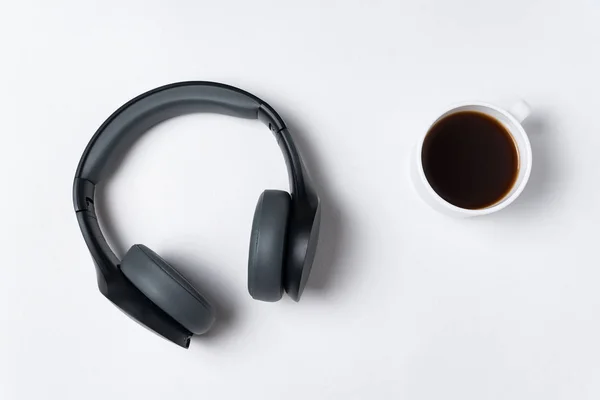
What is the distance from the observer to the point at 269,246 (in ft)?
1.98

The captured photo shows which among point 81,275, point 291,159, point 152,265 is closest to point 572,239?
point 291,159

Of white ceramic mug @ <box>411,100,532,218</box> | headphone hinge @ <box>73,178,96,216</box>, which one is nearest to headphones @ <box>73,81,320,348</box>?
headphone hinge @ <box>73,178,96,216</box>

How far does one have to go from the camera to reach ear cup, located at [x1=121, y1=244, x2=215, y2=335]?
62 centimetres

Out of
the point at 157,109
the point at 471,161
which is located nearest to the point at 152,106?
the point at 157,109

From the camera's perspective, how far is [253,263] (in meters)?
0.61

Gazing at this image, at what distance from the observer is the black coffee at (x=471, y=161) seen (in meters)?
0.69

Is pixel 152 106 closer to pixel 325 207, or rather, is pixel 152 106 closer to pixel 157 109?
pixel 157 109

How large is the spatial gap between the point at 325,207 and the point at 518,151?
26 centimetres

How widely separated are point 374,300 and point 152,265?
0.97ft

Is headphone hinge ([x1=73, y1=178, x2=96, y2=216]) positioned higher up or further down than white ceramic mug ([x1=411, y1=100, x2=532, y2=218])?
further down

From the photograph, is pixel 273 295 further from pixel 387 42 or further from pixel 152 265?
pixel 387 42

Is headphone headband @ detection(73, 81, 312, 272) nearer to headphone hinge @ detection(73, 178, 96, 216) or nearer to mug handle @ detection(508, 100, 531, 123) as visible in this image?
headphone hinge @ detection(73, 178, 96, 216)

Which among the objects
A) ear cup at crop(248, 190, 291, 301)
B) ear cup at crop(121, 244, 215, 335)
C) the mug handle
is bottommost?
ear cup at crop(121, 244, 215, 335)

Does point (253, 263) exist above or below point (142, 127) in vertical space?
below
